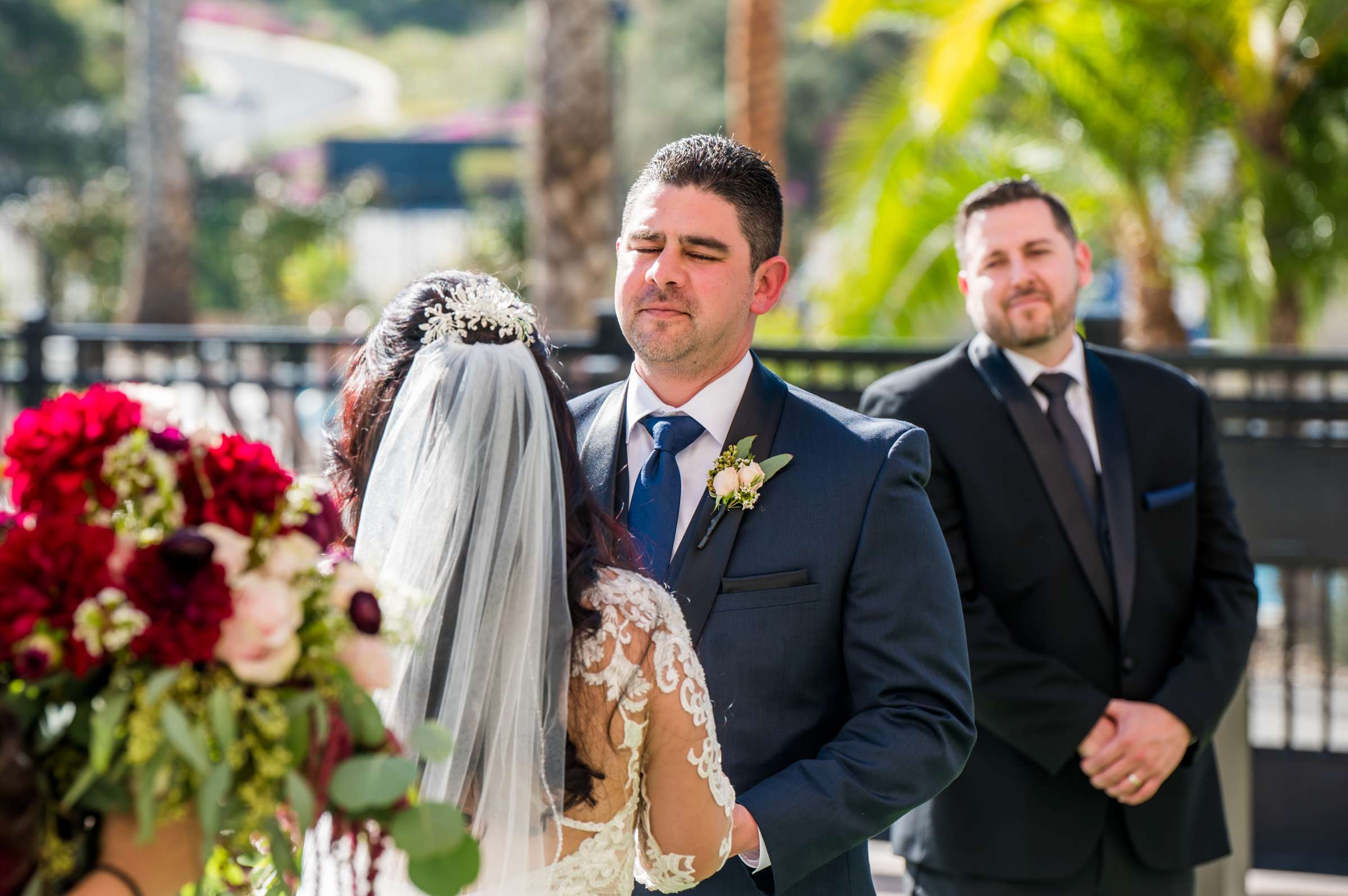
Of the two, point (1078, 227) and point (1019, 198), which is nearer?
point (1019, 198)

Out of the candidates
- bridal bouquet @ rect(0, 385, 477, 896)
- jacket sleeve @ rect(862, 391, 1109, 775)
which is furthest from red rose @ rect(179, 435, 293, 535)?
jacket sleeve @ rect(862, 391, 1109, 775)

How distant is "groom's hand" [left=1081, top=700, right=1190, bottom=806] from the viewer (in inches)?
126

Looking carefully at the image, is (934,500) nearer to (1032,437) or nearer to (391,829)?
(1032,437)

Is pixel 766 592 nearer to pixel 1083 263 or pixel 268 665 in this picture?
pixel 268 665

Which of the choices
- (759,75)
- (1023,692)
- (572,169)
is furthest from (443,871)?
(759,75)

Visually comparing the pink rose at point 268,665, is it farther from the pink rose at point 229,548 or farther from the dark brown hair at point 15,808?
the dark brown hair at point 15,808

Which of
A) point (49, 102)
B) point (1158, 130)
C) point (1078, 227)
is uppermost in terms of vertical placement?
point (49, 102)

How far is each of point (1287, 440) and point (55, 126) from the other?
33.4 meters

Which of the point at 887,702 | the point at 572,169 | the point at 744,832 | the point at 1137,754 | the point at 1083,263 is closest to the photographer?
the point at 744,832

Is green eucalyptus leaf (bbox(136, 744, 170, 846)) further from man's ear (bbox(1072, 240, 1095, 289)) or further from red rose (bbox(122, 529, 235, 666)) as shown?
man's ear (bbox(1072, 240, 1095, 289))

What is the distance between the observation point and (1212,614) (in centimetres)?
343

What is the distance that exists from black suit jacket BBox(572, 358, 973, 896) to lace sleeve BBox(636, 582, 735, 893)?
0.28 meters

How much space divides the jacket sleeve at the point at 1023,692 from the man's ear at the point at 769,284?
2.67 feet

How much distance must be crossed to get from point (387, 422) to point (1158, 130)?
7.74 meters
